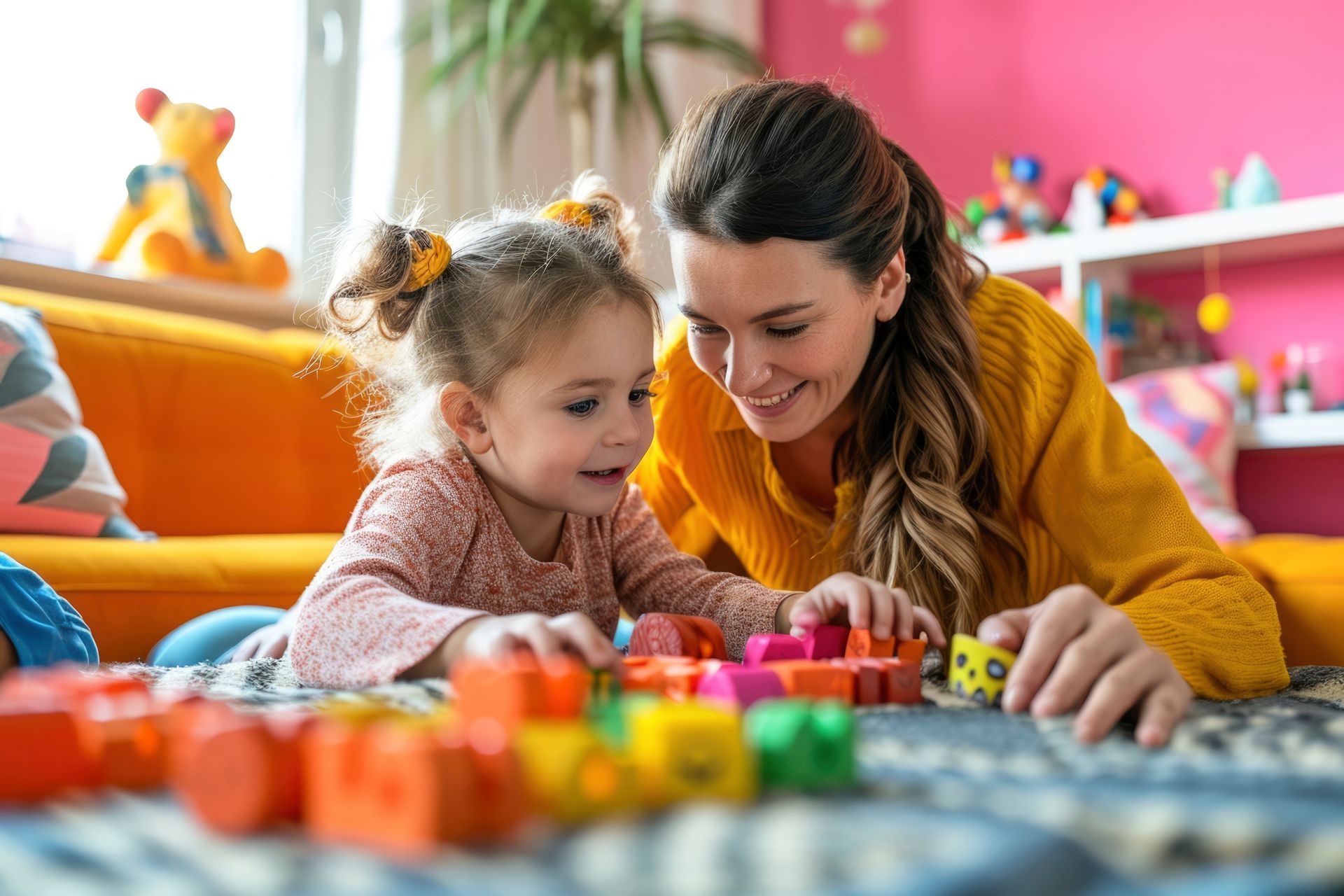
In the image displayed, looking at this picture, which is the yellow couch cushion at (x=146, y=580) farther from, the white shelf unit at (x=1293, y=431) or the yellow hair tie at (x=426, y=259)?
the white shelf unit at (x=1293, y=431)

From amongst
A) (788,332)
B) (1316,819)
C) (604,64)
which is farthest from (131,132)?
(1316,819)

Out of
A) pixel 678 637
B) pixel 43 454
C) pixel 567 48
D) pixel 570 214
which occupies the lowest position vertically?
pixel 678 637

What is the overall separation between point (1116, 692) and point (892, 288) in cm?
75

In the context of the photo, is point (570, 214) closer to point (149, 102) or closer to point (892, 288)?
point (892, 288)

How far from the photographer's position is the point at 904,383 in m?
1.40

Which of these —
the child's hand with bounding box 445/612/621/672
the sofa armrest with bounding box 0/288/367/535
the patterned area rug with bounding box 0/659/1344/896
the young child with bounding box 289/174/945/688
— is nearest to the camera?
the patterned area rug with bounding box 0/659/1344/896

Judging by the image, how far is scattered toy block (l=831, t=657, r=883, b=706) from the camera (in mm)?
807

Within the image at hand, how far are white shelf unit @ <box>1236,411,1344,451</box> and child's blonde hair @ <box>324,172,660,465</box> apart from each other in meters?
1.85

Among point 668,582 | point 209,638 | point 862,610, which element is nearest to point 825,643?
point 862,610

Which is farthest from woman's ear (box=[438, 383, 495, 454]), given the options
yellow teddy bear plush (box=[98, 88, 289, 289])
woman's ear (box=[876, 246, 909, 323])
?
yellow teddy bear plush (box=[98, 88, 289, 289])

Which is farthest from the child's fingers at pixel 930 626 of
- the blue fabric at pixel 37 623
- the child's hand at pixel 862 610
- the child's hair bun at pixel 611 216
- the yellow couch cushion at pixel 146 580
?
the yellow couch cushion at pixel 146 580

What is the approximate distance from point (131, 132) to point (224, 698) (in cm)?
228

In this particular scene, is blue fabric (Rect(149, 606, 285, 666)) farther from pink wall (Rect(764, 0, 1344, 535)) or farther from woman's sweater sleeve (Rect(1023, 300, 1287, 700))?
pink wall (Rect(764, 0, 1344, 535))

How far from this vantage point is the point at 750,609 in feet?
4.02
